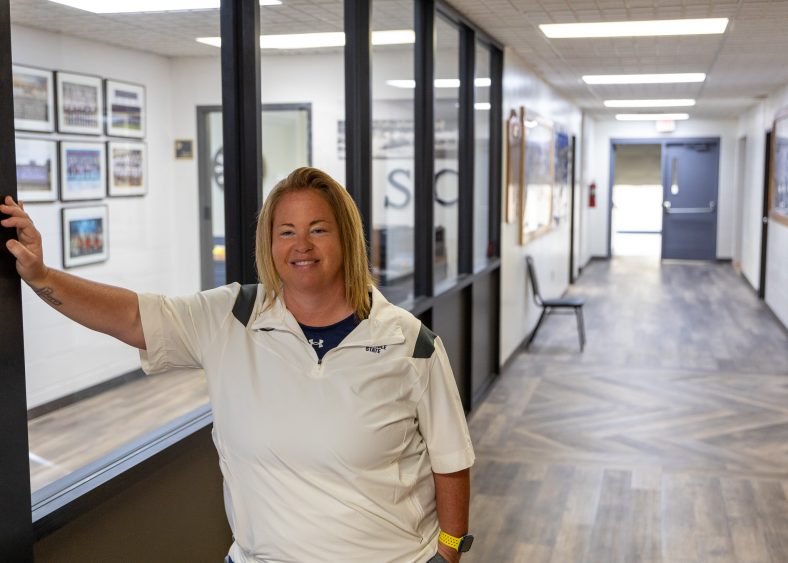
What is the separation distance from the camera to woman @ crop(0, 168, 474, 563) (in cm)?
172

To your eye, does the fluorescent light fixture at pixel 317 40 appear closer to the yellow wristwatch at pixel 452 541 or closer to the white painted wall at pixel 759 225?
the yellow wristwatch at pixel 452 541

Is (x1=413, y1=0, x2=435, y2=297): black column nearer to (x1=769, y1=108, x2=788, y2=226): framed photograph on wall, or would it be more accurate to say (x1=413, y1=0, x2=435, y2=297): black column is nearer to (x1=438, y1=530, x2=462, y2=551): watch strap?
(x1=438, y1=530, x2=462, y2=551): watch strap

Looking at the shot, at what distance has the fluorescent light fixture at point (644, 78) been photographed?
891 centimetres

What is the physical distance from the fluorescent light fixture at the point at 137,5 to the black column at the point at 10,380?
48cm

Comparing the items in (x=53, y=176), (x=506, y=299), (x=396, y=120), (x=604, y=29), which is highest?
(x=604, y=29)

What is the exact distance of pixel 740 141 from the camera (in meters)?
15.5

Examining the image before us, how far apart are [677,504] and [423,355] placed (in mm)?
3032

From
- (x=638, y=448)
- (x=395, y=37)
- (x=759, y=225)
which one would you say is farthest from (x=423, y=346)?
(x=759, y=225)

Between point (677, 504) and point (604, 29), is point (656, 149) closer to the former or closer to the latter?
point (604, 29)

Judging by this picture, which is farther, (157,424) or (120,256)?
(157,424)

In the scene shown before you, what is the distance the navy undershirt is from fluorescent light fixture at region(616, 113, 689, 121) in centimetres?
1377

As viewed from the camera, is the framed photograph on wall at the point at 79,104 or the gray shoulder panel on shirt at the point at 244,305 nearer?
the gray shoulder panel on shirt at the point at 244,305

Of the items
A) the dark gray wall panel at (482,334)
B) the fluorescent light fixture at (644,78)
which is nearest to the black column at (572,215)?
the fluorescent light fixture at (644,78)

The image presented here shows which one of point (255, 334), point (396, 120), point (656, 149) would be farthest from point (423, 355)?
point (656, 149)
